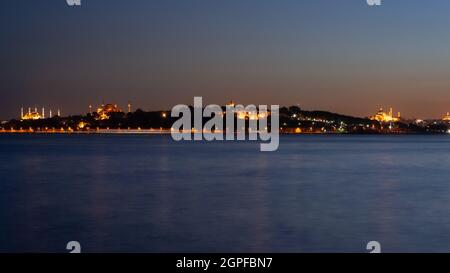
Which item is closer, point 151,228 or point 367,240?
point 367,240

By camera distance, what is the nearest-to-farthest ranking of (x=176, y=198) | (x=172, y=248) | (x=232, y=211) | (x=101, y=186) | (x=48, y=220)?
(x=172, y=248), (x=48, y=220), (x=232, y=211), (x=176, y=198), (x=101, y=186)

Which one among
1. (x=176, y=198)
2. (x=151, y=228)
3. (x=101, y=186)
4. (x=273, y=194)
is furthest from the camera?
(x=101, y=186)

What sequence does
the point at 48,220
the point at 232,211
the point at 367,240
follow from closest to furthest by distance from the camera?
the point at 367,240 < the point at 48,220 < the point at 232,211

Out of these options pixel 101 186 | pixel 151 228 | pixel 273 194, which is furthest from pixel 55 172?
pixel 151 228

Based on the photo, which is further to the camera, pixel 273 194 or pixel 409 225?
pixel 273 194

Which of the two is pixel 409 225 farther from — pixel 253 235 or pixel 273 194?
pixel 273 194

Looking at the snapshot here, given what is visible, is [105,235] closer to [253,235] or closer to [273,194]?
[253,235]

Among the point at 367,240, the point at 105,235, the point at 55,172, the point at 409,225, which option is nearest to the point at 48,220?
the point at 105,235

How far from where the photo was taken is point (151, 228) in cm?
1587

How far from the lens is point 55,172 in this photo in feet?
119

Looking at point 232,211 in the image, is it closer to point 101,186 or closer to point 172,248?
point 172,248

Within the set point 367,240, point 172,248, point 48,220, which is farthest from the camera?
point 48,220

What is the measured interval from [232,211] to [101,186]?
9.86 meters
